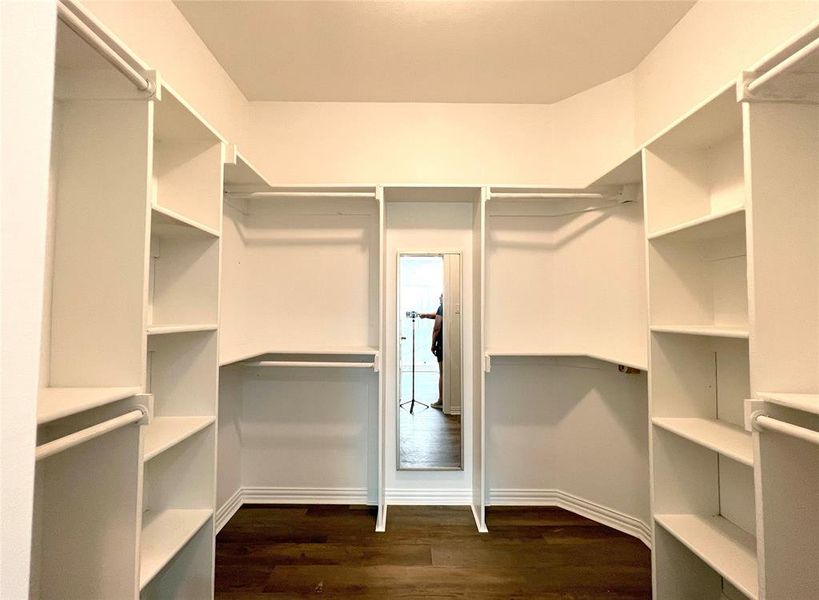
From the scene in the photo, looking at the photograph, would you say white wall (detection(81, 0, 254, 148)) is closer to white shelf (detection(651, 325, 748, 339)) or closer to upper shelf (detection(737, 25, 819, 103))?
upper shelf (detection(737, 25, 819, 103))

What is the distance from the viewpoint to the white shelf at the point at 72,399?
0.98 m

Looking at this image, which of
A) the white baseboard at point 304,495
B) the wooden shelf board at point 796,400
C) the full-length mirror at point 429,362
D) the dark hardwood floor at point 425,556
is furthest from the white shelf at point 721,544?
the white baseboard at point 304,495

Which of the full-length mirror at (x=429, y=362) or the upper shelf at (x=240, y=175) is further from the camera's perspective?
the full-length mirror at (x=429, y=362)

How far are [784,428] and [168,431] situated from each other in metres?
2.08

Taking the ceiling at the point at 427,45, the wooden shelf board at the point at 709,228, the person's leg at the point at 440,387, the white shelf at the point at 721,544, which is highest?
the ceiling at the point at 427,45

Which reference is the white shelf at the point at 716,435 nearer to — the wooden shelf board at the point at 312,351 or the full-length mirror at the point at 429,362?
the full-length mirror at the point at 429,362

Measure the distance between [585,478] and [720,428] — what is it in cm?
113

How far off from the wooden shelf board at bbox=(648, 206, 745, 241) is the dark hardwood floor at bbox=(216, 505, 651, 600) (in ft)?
5.53

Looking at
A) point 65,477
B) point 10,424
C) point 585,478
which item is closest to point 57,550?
point 65,477

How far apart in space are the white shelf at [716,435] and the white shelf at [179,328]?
1.98 m

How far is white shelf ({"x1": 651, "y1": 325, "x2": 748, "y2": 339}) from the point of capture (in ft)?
4.46

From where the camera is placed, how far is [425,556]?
2.17m

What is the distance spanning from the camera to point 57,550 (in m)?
1.24

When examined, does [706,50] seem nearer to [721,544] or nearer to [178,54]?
[721,544]
